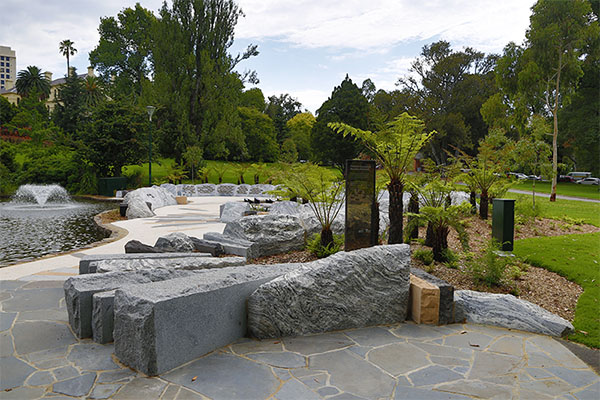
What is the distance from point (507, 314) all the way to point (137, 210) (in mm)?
11430

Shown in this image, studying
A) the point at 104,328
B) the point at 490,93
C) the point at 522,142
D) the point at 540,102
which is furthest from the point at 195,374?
the point at 490,93

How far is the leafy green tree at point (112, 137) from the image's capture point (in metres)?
21.6

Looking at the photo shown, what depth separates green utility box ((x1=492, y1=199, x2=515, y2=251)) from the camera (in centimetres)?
683

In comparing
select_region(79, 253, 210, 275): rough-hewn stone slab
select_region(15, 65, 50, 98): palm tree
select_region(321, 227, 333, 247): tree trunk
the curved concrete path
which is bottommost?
the curved concrete path

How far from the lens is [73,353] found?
11.0 feet

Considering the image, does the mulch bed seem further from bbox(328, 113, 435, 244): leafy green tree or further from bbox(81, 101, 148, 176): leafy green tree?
bbox(81, 101, 148, 176): leafy green tree

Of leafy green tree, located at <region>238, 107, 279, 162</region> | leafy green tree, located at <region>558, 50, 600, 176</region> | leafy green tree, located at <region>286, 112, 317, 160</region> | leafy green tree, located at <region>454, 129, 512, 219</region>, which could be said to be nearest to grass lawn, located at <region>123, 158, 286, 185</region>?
leafy green tree, located at <region>238, 107, 279, 162</region>

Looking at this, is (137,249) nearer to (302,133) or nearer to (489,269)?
(489,269)

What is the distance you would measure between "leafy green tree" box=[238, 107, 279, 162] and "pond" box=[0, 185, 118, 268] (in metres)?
26.4

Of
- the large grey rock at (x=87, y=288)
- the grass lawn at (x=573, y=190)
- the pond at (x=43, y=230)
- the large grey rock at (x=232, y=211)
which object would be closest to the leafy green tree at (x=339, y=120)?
the grass lawn at (x=573, y=190)

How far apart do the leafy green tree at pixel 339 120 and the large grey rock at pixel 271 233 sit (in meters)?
26.8

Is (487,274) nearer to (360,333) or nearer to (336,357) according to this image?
(360,333)

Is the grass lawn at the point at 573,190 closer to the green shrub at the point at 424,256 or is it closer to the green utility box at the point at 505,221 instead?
the green utility box at the point at 505,221

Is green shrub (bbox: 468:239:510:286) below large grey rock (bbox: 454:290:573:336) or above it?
above
